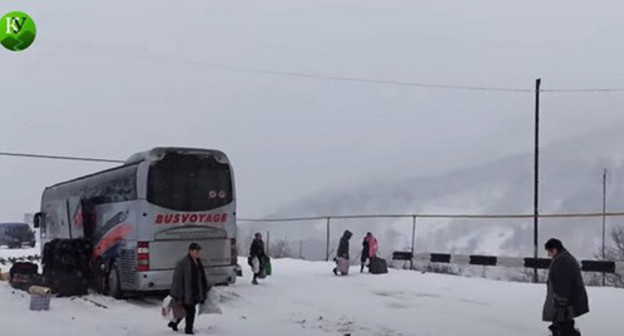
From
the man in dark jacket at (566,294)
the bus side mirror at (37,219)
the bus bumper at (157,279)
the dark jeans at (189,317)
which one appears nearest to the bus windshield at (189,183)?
the bus bumper at (157,279)

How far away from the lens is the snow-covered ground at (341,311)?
12234 mm

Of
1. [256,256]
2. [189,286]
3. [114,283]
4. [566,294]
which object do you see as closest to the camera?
[566,294]

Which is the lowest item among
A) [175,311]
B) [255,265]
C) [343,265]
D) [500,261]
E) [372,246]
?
[175,311]

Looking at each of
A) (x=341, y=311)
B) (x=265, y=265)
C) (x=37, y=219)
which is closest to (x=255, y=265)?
(x=265, y=265)

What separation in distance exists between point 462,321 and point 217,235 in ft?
21.2

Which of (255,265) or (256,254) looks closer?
(255,265)

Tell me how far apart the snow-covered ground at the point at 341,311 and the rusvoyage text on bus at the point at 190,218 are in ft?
6.62

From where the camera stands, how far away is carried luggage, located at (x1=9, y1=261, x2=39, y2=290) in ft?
61.6

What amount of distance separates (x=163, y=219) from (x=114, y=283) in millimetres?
2579

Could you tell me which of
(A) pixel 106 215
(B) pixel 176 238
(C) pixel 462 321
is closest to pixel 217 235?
(B) pixel 176 238

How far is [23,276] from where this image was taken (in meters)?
18.8

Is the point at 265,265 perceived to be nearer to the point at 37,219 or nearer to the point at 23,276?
the point at 23,276

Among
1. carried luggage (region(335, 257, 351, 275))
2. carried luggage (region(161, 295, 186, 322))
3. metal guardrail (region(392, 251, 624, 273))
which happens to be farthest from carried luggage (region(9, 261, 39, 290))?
metal guardrail (region(392, 251, 624, 273))

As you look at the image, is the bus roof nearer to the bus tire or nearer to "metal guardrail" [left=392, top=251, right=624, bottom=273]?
the bus tire
